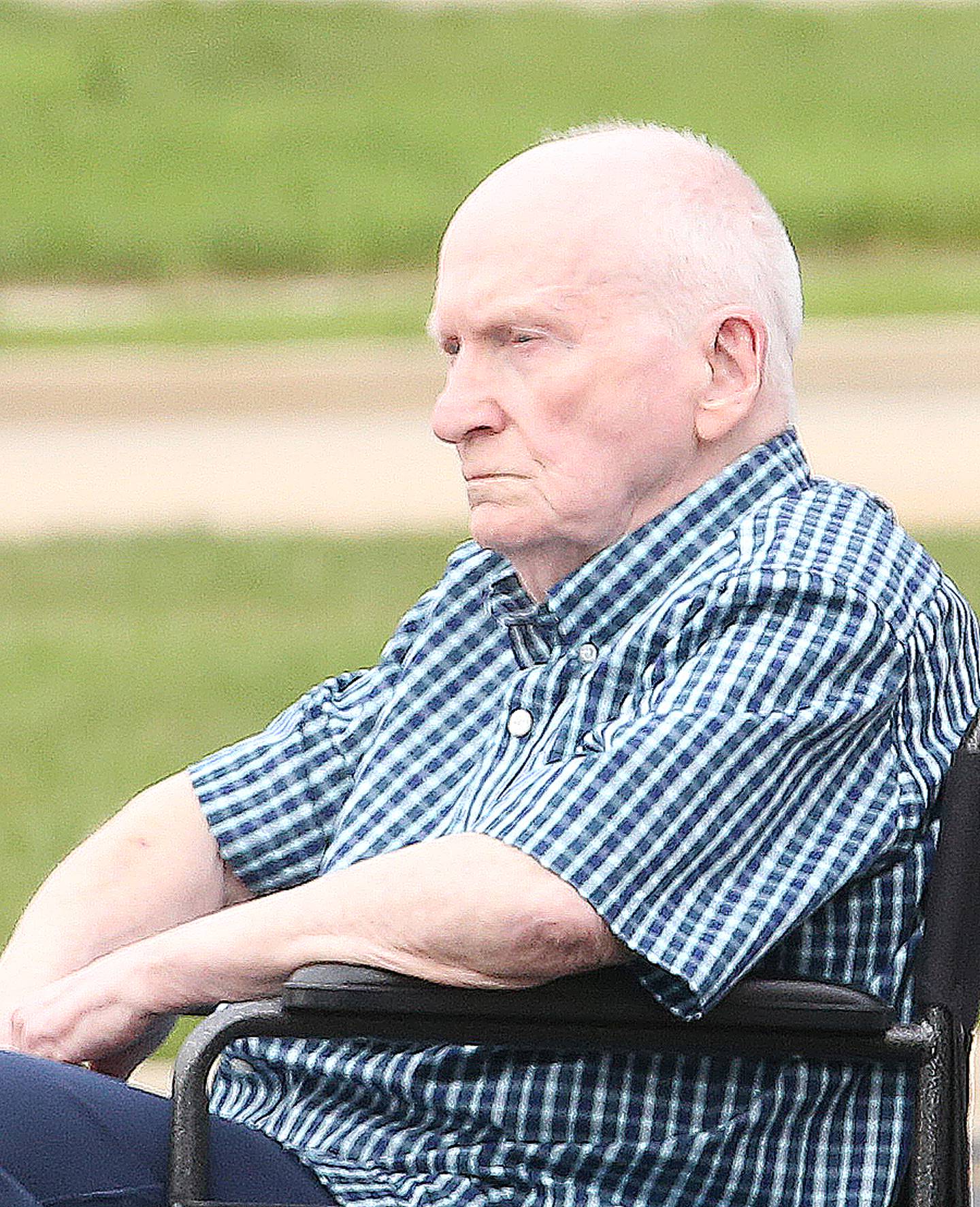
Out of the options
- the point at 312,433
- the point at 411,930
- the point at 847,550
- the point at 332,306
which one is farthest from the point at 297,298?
the point at 411,930

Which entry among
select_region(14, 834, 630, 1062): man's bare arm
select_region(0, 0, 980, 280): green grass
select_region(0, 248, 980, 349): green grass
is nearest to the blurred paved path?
select_region(0, 248, 980, 349): green grass

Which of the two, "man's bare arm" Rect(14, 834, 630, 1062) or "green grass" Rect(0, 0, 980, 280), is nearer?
"man's bare arm" Rect(14, 834, 630, 1062)

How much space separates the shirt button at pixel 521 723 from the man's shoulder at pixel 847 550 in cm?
22

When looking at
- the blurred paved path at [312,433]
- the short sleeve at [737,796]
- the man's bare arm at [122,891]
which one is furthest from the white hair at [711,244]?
the blurred paved path at [312,433]

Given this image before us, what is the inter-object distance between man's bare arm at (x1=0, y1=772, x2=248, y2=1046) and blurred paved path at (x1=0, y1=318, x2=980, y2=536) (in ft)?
26.1

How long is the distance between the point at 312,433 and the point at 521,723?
11.5m

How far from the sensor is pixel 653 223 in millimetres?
1958

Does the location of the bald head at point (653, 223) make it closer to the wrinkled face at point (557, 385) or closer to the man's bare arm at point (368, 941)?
the wrinkled face at point (557, 385)

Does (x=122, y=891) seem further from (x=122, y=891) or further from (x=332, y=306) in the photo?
(x=332, y=306)

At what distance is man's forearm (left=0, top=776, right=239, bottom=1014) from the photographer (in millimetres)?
2174

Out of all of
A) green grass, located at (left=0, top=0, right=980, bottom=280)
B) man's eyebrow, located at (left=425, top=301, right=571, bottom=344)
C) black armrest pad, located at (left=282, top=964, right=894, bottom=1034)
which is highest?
green grass, located at (left=0, top=0, right=980, bottom=280)

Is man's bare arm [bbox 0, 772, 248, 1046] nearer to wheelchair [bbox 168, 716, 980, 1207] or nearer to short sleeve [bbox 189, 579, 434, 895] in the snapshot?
short sleeve [bbox 189, 579, 434, 895]

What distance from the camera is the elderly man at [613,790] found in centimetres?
180

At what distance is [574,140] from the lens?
2.04 metres
